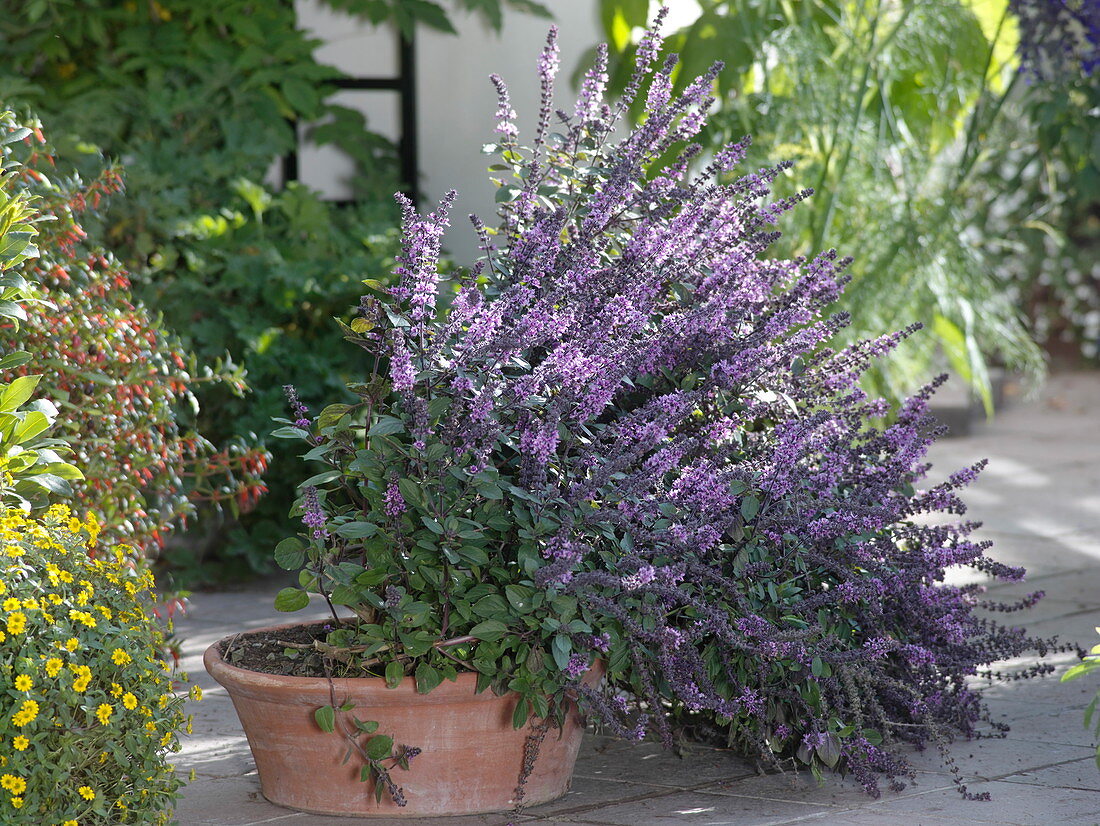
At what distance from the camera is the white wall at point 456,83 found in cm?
582

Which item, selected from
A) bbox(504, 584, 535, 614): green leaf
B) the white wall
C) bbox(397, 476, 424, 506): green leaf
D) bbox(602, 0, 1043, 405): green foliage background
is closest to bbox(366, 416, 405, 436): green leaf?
bbox(397, 476, 424, 506): green leaf

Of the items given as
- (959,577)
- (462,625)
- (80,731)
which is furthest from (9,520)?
(959,577)

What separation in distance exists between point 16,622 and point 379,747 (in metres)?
0.71

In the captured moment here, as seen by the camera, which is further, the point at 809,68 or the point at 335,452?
the point at 809,68

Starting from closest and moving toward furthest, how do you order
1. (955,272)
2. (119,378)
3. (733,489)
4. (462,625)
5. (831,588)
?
1. (462,625)
2. (733,489)
3. (831,588)
4. (119,378)
5. (955,272)

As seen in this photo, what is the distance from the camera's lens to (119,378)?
128 inches

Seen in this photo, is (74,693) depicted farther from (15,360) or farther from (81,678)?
(15,360)

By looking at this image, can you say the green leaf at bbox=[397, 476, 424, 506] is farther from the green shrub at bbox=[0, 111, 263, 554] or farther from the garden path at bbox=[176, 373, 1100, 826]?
the green shrub at bbox=[0, 111, 263, 554]

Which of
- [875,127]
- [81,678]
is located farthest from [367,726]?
[875,127]

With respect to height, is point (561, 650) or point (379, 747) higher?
point (561, 650)

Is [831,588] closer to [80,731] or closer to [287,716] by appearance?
[287,716]

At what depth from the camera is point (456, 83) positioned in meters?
6.04

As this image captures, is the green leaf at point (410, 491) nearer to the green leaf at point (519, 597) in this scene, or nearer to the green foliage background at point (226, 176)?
the green leaf at point (519, 597)

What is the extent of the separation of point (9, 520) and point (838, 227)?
12.2 feet
